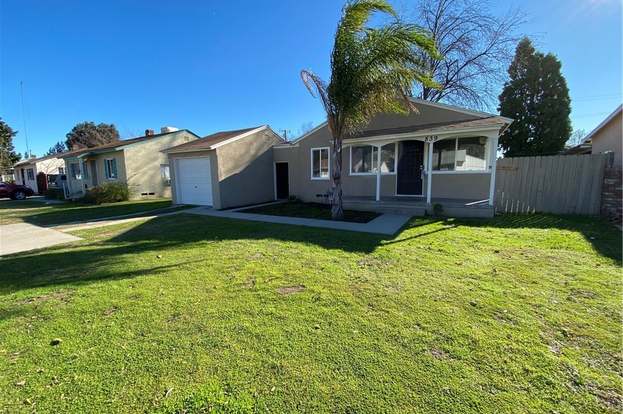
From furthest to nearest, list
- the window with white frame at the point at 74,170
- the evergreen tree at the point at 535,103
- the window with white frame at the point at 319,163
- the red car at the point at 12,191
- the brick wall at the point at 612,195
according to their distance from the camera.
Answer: the window with white frame at the point at 74,170, the red car at the point at 12,191, the evergreen tree at the point at 535,103, the window with white frame at the point at 319,163, the brick wall at the point at 612,195

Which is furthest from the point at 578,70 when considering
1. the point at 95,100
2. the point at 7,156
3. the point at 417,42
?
the point at 7,156

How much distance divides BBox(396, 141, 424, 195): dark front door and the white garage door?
9416 mm

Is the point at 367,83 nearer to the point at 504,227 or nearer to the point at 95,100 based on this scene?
the point at 504,227

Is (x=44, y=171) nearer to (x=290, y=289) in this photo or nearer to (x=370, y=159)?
(x=370, y=159)

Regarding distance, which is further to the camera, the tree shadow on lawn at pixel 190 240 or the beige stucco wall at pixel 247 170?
the beige stucco wall at pixel 247 170

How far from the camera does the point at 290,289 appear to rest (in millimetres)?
3939

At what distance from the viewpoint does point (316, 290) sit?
3881mm

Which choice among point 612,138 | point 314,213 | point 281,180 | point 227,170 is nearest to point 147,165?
point 227,170

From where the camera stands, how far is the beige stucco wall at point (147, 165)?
18.6 meters

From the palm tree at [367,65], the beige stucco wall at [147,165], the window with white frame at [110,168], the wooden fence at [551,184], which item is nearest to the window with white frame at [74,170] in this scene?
the window with white frame at [110,168]

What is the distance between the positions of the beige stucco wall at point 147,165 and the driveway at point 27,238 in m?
9.48

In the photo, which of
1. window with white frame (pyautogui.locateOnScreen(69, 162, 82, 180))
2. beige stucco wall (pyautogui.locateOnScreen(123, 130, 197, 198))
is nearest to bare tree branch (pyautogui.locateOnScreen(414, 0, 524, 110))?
A: beige stucco wall (pyautogui.locateOnScreen(123, 130, 197, 198))

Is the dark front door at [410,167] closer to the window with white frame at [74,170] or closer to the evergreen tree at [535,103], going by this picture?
the evergreen tree at [535,103]

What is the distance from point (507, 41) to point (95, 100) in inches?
1465
